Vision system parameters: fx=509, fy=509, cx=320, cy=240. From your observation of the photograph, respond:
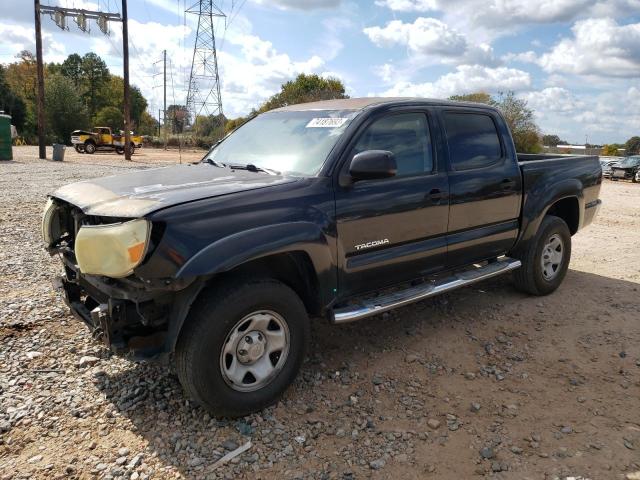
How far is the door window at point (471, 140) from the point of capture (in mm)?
4281

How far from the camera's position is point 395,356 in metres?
4.00

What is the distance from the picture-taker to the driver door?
3.49 metres

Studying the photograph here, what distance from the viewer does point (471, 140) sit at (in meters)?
4.48

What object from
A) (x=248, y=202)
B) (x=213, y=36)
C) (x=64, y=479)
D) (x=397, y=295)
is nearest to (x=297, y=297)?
(x=248, y=202)

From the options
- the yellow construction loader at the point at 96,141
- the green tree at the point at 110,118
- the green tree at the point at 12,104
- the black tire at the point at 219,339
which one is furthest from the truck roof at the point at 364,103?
the green tree at the point at 110,118

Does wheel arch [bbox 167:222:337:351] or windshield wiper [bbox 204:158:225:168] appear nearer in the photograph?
wheel arch [bbox 167:222:337:351]

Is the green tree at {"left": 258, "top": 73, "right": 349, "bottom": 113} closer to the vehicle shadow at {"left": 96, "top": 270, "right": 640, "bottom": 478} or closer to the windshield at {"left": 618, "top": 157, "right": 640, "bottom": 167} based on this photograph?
the windshield at {"left": 618, "top": 157, "right": 640, "bottom": 167}

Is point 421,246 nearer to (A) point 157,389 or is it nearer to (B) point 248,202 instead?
(B) point 248,202

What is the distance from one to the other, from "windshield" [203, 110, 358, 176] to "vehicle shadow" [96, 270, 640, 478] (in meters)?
1.49

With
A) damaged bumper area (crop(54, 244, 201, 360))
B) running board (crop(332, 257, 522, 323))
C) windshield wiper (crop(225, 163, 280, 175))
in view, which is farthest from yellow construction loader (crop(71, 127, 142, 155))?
damaged bumper area (crop(54, 244, 201, 360))

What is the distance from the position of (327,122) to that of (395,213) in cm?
85

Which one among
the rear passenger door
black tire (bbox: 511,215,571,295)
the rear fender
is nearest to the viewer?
the rear passenger door

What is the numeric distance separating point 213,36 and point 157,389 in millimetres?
39590

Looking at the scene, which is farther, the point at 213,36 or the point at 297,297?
the point at 213,36
